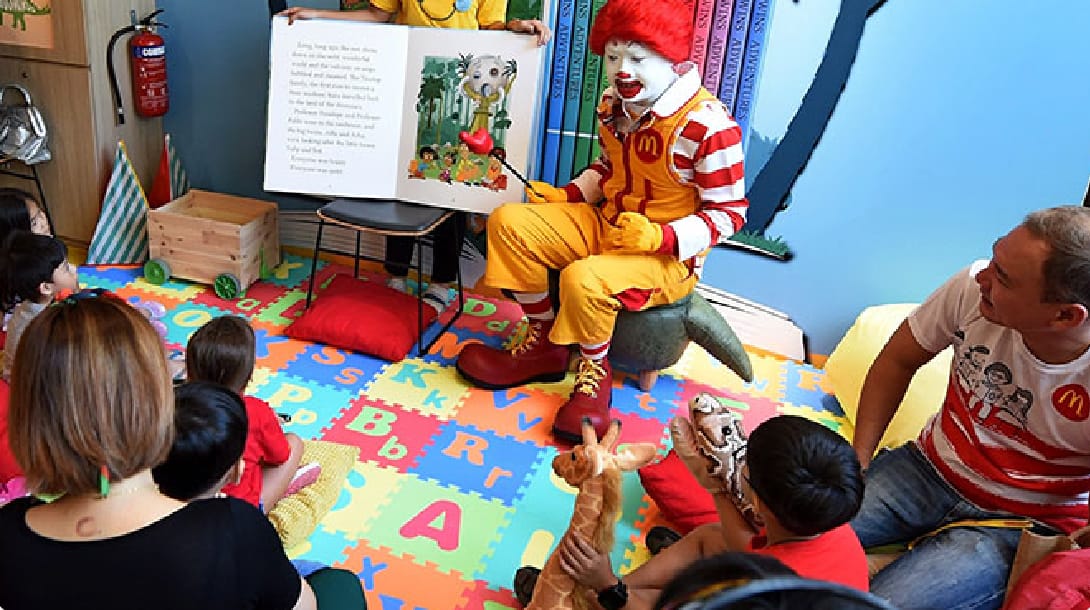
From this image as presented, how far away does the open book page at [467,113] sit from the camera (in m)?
2.63

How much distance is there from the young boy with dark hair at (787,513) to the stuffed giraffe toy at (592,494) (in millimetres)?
31

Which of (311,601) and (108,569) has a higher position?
(108,569)

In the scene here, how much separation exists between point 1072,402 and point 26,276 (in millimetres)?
2346

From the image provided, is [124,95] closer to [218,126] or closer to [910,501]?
[218,126]

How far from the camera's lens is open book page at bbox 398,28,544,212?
2631mm

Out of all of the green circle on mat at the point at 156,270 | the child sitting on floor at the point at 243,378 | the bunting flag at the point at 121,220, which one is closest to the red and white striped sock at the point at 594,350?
the child sitting on floor at the point at 243,378

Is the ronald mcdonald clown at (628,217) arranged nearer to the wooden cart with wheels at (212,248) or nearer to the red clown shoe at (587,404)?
the red clown shoe at (587,404)

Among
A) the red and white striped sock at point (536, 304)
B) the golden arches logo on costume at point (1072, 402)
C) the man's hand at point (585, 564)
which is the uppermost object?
the golden arches logo on costume at point (1072, 402)

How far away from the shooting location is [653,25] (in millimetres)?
2174

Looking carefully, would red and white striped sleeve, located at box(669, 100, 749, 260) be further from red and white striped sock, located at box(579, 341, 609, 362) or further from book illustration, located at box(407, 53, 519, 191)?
book illustration, located at box(407, 53, 519, 191)

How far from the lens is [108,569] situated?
37.4 inches

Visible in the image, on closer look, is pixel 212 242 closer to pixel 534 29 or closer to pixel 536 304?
pixel 536 304

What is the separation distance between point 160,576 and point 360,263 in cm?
238

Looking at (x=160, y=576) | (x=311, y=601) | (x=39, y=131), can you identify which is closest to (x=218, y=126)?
(x=39, y=131)
